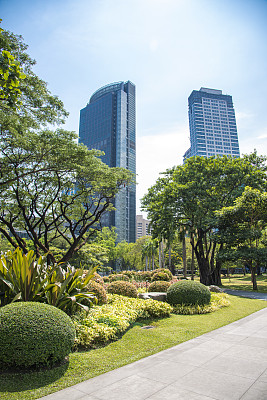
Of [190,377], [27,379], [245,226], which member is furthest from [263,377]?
[245,226]

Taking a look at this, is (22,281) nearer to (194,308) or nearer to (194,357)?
(194,357)

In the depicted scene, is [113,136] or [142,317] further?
[113,136]

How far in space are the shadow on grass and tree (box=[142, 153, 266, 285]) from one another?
18.3 meters

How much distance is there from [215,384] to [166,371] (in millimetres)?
930

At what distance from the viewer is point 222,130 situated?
176m

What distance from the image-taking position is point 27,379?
4391 mm

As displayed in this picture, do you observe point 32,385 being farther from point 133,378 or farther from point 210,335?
point 210,335

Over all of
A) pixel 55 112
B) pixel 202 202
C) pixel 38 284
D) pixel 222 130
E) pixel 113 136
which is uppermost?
pixel 222 130

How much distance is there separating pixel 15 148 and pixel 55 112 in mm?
3771

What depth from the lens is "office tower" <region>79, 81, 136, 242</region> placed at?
10450 centimetres

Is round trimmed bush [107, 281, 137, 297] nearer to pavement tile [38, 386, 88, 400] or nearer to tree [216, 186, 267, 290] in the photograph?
pavement tile [38, 386, 88, 400]

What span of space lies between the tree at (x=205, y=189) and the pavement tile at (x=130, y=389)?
18005 mm

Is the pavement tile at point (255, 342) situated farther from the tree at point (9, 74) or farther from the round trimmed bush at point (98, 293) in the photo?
the tree at point (9, 74)

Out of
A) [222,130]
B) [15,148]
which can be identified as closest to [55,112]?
[15,148]
